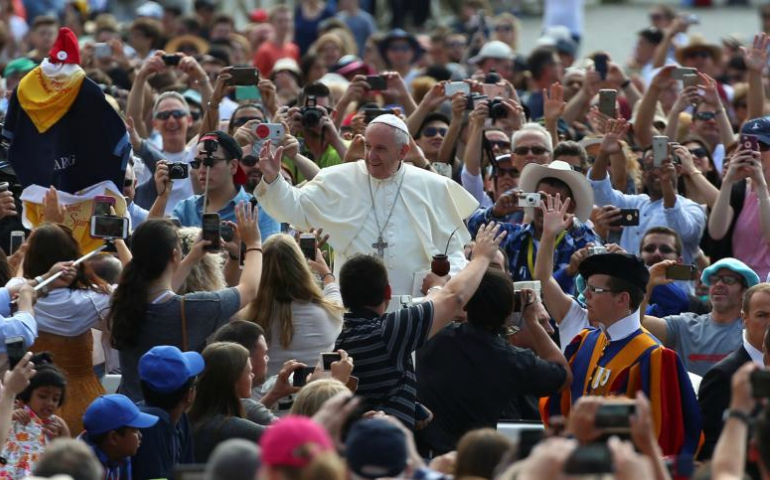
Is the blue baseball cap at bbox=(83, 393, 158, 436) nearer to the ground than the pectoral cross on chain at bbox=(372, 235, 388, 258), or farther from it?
farther from it

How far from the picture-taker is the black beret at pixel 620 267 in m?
7.85

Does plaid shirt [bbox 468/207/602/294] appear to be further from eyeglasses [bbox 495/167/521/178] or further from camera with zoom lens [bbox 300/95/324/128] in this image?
camera with zoom lens [bbox 300/95/324/128]

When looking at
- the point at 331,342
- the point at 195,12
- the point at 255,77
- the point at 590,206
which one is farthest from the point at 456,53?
the point at 331,342

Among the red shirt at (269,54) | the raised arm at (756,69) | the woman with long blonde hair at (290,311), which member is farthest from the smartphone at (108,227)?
the red shirt at (269,54)

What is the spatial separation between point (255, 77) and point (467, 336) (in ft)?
13.4

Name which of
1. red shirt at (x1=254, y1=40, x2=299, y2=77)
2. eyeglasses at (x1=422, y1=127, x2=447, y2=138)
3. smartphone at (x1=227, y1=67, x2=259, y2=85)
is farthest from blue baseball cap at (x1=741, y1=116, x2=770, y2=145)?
red shirt at (x1=254, y1=40, x2=299, y2=77)

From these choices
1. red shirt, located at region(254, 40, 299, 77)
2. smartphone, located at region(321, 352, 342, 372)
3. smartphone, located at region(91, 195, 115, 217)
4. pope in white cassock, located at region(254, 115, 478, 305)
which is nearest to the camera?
smartphone, located at region(321, 352, 342, 372)

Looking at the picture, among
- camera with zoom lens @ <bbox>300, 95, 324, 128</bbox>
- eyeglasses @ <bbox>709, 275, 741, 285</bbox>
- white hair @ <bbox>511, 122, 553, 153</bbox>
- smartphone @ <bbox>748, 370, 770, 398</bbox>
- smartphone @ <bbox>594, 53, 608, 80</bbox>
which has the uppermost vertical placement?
smartphone @ <bbox>748, 370, 770, 398</bbox>

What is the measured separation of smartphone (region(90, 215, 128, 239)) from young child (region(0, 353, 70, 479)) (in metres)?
1.27

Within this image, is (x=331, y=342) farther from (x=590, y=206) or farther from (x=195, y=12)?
(x=195, y=12)

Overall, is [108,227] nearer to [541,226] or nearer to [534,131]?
[541,226]

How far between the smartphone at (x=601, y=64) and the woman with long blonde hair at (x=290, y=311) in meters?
5.65

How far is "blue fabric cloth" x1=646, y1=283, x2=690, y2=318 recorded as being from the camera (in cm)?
977

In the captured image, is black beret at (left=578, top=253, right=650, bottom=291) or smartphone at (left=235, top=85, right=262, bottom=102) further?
smartphone at (left=235, top=85, right=262, bottom=102)
